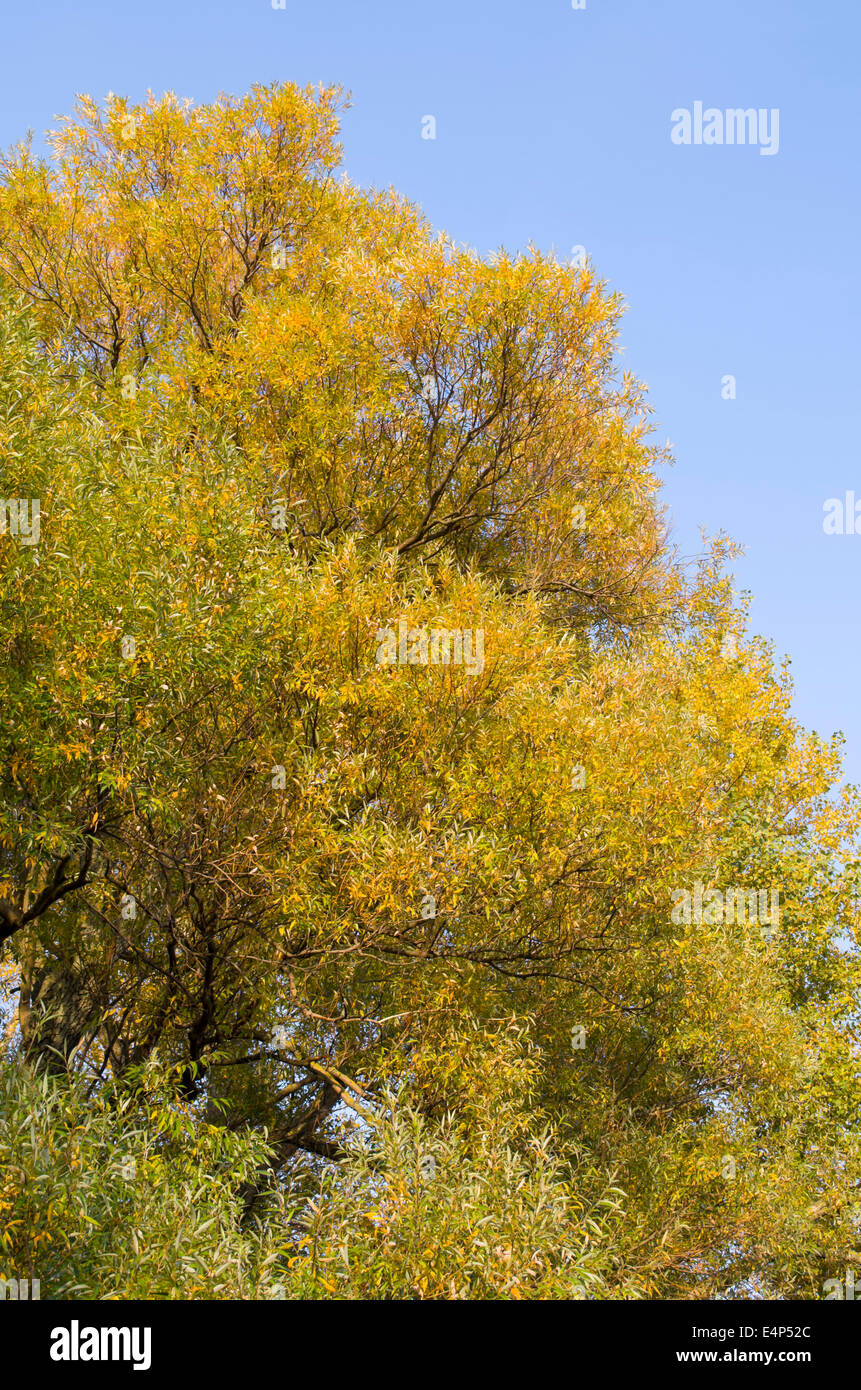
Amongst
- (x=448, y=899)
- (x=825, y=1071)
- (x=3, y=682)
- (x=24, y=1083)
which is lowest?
(x=825, y=1071)

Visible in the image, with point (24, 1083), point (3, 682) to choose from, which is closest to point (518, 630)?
point (3, 682)

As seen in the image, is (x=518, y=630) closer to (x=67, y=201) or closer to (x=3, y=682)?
(x=3, y=682)

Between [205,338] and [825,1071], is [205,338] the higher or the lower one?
the higher one

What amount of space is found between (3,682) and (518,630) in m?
6.48

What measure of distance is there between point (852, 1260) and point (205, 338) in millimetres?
21492

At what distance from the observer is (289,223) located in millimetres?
19328

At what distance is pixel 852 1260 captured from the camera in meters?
19.3

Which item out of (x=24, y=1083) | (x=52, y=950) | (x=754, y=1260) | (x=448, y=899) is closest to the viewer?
(x=24, y=1083)

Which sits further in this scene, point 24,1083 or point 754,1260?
point 754,1260
